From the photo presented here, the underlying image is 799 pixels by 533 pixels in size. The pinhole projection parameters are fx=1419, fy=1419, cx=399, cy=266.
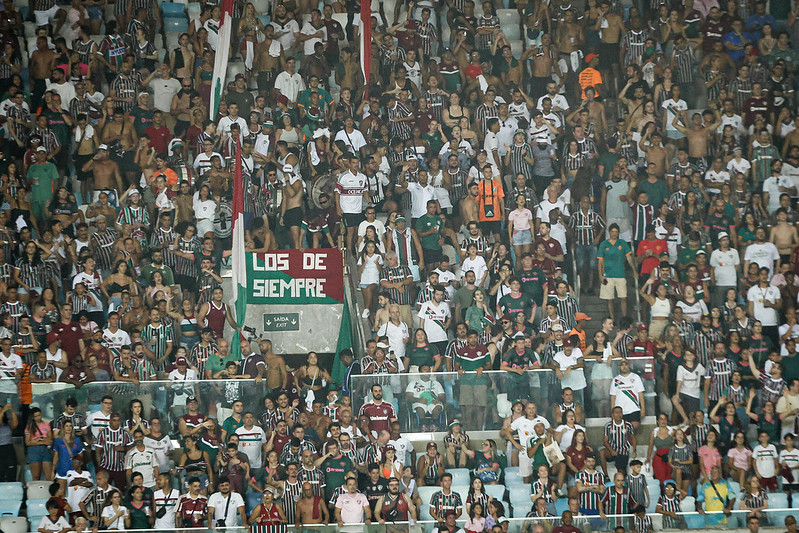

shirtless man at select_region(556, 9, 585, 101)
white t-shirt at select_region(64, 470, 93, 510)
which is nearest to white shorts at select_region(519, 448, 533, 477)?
white t-shirt at select_region(64, 470, 93, 510)

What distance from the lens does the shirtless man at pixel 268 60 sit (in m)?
22.8

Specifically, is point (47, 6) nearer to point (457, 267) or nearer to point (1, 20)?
point (1, 20)

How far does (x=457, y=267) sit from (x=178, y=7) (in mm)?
7275

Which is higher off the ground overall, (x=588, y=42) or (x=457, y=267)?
(x=588, y=42)

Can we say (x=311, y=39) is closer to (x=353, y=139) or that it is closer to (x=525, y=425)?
(x=353, y=139)

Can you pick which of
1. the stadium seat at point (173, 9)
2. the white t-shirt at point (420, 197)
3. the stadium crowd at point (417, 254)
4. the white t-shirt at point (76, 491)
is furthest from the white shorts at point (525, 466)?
the stadium seat at point (173, 9)

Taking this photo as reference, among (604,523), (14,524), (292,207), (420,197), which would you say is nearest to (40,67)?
(292,207)

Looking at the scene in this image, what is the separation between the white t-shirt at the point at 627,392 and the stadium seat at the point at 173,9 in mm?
10394

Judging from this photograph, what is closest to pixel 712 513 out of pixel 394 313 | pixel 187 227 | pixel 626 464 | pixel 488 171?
pixel 626 464

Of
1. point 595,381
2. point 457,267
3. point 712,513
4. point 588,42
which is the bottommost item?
point 712,513

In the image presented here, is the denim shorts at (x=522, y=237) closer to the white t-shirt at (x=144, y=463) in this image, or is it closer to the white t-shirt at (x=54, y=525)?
the white t-shirt at (x=144, y=463)

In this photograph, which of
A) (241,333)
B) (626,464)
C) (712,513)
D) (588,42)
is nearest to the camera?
(712,513)

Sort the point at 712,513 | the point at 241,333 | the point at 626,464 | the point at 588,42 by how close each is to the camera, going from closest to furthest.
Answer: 1. the point at 712,513
2. the point at 626,464
3. the point at 241,333
4. the point at 588,42

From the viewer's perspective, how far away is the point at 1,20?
2339 centimetres
